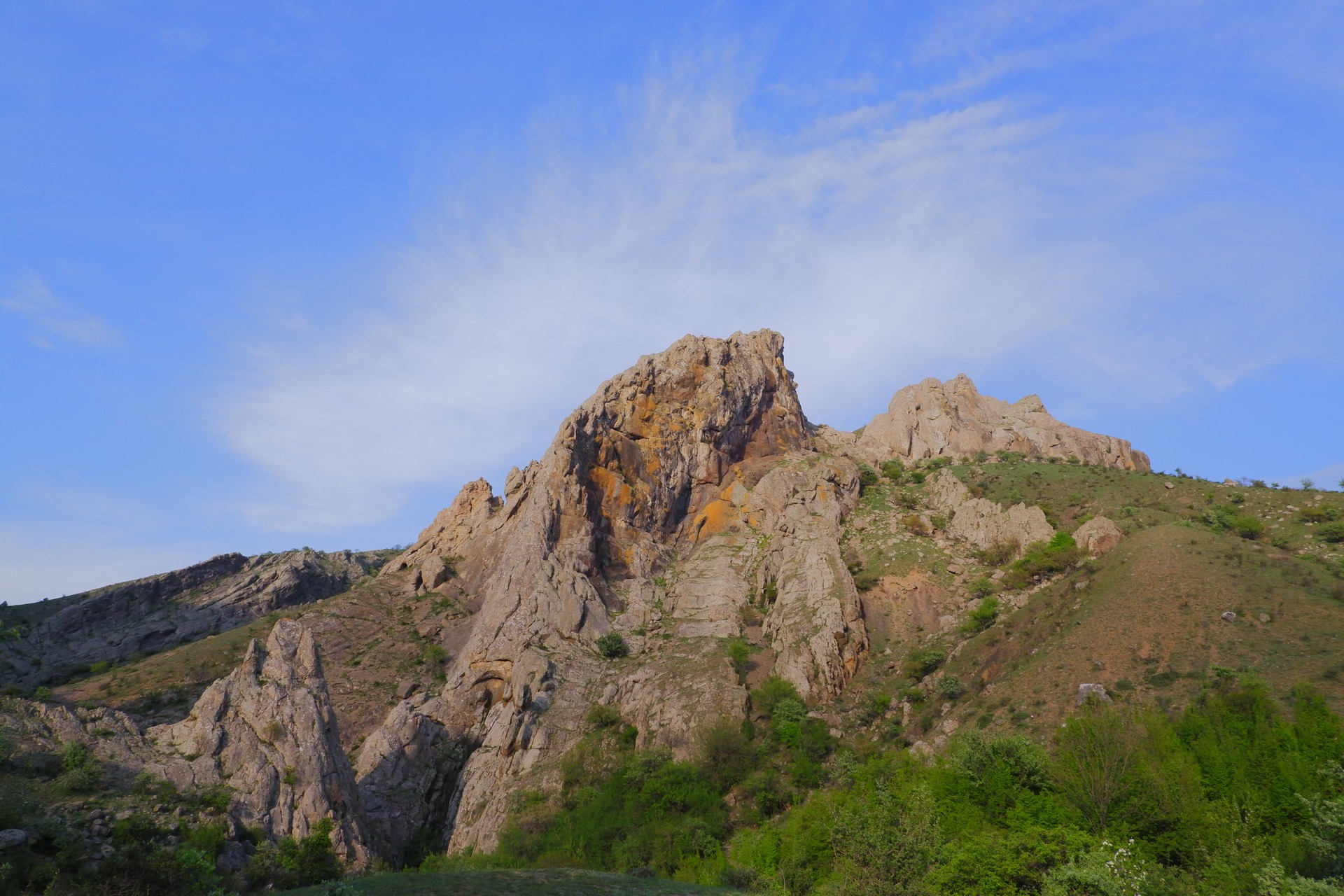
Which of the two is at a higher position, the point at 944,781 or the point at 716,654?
the point at 716,654

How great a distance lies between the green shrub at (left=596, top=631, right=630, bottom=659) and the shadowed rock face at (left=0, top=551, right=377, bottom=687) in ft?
172

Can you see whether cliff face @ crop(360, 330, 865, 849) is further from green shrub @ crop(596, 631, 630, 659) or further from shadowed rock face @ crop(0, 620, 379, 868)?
shadowed rock face @ crop(0, 620, 379, 868)

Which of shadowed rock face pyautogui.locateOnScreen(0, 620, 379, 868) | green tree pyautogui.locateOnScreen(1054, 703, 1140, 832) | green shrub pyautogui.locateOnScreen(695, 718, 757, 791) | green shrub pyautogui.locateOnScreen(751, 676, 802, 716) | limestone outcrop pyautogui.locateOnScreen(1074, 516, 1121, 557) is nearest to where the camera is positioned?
shadowed rock face pyautogui.locateOnScreen(0, 620, 379, 868)

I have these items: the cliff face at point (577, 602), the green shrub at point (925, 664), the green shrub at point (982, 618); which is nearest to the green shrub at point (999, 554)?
the cliff face at point (577, 602)

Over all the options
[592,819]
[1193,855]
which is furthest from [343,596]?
[1193,855]

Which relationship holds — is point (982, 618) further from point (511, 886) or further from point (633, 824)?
point (511, 886)

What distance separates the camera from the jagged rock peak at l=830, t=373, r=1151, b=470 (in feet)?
363

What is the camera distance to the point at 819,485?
302ft

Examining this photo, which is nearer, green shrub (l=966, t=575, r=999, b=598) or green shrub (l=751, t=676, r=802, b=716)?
green shrub (l=751, t=676, r=802, b=716)

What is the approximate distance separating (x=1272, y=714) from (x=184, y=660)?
9132 cm

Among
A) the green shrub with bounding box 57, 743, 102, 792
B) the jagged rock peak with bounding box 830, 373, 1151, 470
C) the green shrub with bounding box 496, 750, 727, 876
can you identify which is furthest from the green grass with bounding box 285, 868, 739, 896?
the jagged rock peak with bounding box 830, 373, 1151, 470

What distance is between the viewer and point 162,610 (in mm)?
98438

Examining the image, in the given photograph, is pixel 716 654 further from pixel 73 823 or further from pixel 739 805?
pixel 73 823

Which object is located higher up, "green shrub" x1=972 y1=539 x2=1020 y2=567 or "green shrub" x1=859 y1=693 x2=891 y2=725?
"green shrub" x1=972 y1=539 x2=1020 y2=567
